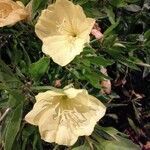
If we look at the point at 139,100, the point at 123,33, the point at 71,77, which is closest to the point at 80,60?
the point at 71,77

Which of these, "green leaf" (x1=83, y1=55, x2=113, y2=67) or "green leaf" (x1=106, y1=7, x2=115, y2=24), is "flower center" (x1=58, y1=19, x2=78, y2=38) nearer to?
"green leaf" (x1=83, y1=55, x2=113, y2=67)

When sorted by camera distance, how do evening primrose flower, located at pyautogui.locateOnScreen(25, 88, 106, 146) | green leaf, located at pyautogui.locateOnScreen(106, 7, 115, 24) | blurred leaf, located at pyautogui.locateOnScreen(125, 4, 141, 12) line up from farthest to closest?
blurred leaf, located at pyautogui.locateOnScreen(125, 4, 141, 12) < green leaf, located at pyautogui.locateOnScreen(106, 7, 115, 24) < evening primrose flower, located at pyautogui.locateOnScreen(25, 88, 106, 146)

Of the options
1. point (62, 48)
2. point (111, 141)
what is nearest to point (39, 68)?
point (62, 48)

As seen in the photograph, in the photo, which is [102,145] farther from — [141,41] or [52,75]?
[141,41]

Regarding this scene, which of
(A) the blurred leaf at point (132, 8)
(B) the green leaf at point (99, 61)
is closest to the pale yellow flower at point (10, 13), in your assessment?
(B) the green leaf at point (99, 61)

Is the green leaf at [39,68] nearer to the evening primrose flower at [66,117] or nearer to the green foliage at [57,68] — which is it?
the green foliage at [57,68]

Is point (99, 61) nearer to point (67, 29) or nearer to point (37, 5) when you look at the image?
point (67, 29)

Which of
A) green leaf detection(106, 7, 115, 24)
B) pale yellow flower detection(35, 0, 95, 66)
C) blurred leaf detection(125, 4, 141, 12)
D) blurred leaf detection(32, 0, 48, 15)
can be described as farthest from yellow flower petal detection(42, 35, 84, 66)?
blurred leaf detection(125, 4, 141, 12)
